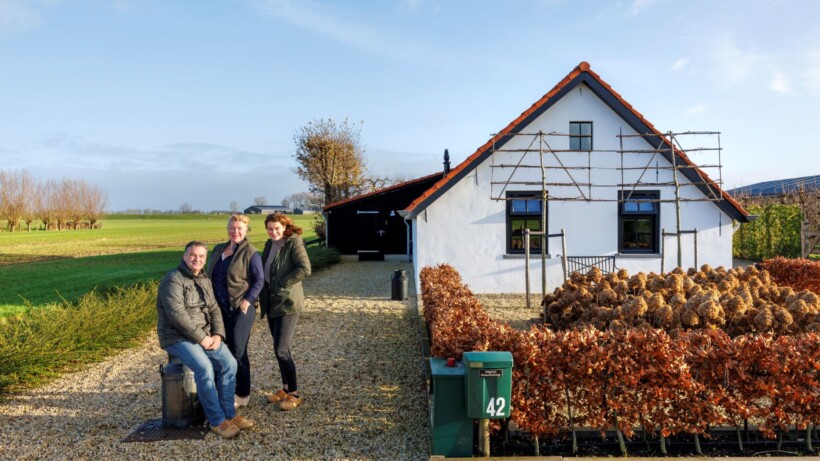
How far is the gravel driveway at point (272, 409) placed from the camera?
14.0 ft

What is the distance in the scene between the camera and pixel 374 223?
22.4 meters

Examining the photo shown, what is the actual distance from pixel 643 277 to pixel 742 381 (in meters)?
3.95

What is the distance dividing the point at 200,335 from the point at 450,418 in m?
2.22

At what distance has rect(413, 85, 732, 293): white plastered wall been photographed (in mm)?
11578

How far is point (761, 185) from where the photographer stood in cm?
5538

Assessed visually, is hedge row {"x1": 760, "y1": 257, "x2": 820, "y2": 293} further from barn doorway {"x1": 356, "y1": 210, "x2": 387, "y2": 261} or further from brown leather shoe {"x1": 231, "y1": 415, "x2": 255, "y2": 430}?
barn doorway {"x1": 356, "y1": 210, "x2": 387, "y2": 261}

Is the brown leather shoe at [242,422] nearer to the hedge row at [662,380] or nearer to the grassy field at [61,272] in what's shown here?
the hedge row at [662,380]

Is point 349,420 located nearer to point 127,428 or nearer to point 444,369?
point 444,369

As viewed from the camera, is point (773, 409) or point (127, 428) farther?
point (127, 428)

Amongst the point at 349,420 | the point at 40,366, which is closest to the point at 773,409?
the point at 349,420

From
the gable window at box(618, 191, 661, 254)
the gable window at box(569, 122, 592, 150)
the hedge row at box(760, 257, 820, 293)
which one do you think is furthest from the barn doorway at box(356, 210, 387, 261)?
the hedge row at box(760, 257, 820, 293)

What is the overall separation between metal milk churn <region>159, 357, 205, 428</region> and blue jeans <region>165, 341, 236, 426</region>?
113 mm

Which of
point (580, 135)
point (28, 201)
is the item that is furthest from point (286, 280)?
point (28, 201)

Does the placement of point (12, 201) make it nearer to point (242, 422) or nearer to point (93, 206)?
point (93, 206)
